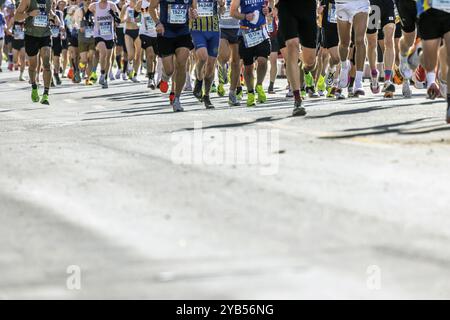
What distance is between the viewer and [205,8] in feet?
60.0

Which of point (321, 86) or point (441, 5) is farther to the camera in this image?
point (321, 86)

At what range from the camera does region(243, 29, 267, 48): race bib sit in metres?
18.3

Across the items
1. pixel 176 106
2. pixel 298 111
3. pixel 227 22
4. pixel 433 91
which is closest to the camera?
pixel 433 91

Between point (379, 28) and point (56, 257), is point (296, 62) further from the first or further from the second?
point (56, 257)

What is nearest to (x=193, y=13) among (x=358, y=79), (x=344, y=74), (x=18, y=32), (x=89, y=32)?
(x=344, y=74)

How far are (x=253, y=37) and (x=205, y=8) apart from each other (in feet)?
2.58

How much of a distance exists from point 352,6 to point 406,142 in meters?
7.55

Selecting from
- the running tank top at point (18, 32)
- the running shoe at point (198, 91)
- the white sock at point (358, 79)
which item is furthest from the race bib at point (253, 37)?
the running tank top at point (18, 32)

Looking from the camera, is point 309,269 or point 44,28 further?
A: point 44,28

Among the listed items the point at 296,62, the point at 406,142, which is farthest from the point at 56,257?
the point at 296,62

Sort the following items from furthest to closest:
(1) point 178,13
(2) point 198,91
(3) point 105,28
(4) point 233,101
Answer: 1. (3) point 105,28
2. (2) point 198,91
3. (4) point 233,101
4. (1) point 178,13

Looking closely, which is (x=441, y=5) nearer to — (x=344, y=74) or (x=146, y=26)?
(x=344, y=74)

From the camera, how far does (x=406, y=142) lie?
35.0 ft

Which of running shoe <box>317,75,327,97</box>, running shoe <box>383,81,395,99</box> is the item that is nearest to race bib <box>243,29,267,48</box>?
running shoe <box>383,81,395,99</box>
